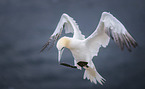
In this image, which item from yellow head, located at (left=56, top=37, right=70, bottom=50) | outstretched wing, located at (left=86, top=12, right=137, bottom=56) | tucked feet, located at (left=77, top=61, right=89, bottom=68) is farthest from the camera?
tucked feet, located at (left=77, top=61, right=89, bottom=68)

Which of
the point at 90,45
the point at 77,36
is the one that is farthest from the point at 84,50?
the point at 77,36

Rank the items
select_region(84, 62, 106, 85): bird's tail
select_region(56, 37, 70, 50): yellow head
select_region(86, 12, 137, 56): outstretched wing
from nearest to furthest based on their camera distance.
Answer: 1. select_region(86, 12, 137, 56): outstretched wing
2. select_region(56, 37, 70, 50): yellow head
3. select_region(84, 62, 106, 85): bird's tail

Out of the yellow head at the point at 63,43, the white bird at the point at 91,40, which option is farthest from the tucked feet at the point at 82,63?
the yellow head at the point at 63,43

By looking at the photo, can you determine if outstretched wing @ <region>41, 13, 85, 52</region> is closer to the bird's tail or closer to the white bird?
the white bird

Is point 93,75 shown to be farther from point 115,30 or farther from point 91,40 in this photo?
point 115,30

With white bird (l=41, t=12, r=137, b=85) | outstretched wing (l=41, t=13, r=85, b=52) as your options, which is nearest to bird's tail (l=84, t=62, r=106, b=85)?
white bird (l=41, t=12, r=137, b=85)

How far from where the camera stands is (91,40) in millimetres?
2951

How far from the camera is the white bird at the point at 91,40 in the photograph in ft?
8.57

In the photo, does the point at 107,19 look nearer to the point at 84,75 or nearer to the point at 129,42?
the point at 129,42

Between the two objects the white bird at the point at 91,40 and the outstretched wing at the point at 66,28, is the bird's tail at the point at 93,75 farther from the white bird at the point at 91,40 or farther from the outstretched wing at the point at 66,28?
the outstretched wing at the point at 66,28

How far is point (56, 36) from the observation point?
3.32m

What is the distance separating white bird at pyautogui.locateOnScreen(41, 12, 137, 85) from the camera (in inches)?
103

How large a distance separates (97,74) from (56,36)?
84cm

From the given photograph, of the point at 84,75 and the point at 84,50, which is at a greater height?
the point at 84,50
